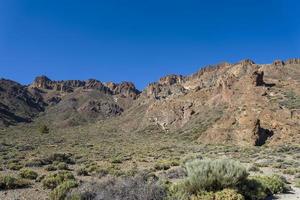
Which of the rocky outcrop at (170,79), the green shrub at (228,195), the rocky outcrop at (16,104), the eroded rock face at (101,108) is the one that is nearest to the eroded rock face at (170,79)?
the rocky outcrop at (170,79)

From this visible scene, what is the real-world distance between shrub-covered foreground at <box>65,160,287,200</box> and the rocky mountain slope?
3529cm

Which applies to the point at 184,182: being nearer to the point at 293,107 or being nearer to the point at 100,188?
the point at 100,188

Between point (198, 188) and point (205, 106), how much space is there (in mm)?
73028

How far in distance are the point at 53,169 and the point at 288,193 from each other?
47.1ft

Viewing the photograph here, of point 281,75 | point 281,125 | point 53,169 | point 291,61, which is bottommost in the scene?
point 53,169

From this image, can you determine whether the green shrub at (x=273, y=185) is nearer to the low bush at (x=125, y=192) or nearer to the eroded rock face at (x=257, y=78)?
the low bush at (x=125, y=192)

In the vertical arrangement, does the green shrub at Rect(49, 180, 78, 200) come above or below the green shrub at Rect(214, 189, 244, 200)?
below

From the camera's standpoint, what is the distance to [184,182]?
38.5 ft

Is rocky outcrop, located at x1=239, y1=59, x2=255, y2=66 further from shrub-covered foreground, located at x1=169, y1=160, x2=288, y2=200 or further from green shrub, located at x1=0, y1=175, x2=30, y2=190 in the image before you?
shrub-covered foreground, located at x1=169, y1=160, x2=288, y2=200

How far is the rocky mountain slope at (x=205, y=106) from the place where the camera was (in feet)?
166

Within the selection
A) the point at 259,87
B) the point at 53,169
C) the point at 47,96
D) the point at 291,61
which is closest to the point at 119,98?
the point at 47,96

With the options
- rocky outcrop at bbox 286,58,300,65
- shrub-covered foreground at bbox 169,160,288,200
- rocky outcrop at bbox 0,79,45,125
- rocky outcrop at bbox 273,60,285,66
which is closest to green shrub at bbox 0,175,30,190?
shrub-covered foreground at bbox 169,160,288,200

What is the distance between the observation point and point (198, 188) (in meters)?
11.4

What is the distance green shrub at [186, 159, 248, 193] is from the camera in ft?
37.4
